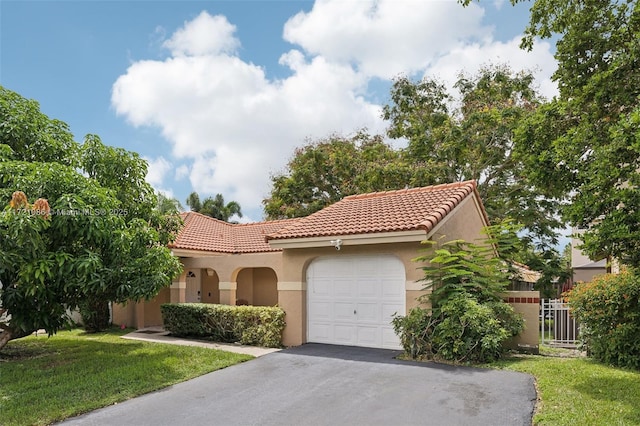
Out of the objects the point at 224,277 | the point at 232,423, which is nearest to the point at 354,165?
the point at 224,277

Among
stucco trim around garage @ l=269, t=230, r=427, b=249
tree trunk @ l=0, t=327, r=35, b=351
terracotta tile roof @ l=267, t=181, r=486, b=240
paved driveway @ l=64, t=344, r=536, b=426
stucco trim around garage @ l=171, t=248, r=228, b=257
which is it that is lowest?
paved driveway @ l=64, t=344, r=536, b=426

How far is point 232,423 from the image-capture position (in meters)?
7.40

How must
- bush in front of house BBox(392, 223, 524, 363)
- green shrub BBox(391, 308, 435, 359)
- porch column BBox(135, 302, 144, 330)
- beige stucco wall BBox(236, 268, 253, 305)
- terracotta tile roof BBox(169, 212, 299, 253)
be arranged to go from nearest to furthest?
bush in front of house BBox(392, 223, 524, 363), green shrub BBox(391, 308, 435, 359), porch column BBox(135, 302, 144, 330), terracotta tile roof BBox(169, 212, 299, 253), beige stucco wall BBox(236, 268, 253, 305)

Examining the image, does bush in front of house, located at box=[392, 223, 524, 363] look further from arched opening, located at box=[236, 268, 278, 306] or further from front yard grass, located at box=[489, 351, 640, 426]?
arched opening, located at box=[236, 268, 278, 306]

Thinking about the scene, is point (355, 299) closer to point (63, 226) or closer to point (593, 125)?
point (593, 125)

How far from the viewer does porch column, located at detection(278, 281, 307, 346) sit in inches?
553

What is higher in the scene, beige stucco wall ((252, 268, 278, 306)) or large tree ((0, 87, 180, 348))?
large tree ((0, 87, 180, 348))

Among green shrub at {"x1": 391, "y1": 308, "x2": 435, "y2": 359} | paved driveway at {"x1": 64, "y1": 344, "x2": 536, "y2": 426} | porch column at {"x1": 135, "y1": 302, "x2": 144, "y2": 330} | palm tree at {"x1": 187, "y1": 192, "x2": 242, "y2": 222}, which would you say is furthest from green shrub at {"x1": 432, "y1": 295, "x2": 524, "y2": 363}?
palm tree at {"x1": 187, "y1": 192, "x2": 242, "y2": 222}

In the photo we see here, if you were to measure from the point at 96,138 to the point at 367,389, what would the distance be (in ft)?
33.5

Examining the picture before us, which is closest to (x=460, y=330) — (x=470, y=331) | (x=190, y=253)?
(x=470, y=331)

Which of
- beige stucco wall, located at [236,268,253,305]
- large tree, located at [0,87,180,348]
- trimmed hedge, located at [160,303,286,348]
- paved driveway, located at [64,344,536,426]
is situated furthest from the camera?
beige stucco wall, located at [236,268,253,305]

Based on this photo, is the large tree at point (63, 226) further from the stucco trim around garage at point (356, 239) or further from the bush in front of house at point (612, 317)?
the bush in front of house at point (612, 317)

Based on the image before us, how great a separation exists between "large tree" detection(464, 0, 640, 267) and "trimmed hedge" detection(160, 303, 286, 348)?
8680mm

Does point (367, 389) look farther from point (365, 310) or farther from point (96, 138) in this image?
point (96, 138)
